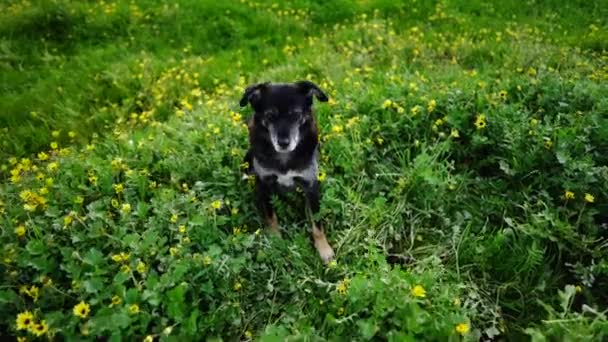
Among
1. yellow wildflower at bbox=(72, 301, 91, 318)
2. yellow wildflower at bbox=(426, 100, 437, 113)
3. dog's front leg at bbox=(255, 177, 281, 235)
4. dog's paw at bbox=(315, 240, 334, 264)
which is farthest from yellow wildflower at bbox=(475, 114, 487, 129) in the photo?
yellow wildflower at bbox=(72, 301, 91, 318)

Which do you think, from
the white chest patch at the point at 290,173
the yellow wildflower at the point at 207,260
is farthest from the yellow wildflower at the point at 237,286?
the white chest patch at the point at 290,173

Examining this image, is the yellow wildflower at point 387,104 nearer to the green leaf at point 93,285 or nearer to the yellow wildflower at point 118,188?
the yellow wildflower at point 118,188

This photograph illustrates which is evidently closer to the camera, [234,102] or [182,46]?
[234,102]

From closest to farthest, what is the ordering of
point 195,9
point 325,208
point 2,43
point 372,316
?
point 372,316 < point 325,208 < point 2,43 < point 195,9

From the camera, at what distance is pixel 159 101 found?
21.1 ft

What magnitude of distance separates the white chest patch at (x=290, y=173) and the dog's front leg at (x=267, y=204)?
10cm

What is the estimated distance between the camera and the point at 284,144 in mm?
3424

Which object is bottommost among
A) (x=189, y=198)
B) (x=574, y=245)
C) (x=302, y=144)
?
(x=574, y=245)

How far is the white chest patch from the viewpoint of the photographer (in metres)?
3.82

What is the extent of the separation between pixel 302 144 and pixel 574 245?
7.22 ft

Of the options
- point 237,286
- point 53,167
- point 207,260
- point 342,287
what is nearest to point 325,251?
point 342,287

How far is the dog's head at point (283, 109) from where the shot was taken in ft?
11.4

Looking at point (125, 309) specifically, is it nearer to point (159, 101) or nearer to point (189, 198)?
point (189, 198)

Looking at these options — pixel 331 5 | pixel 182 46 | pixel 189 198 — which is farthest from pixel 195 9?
pixel 189 198
